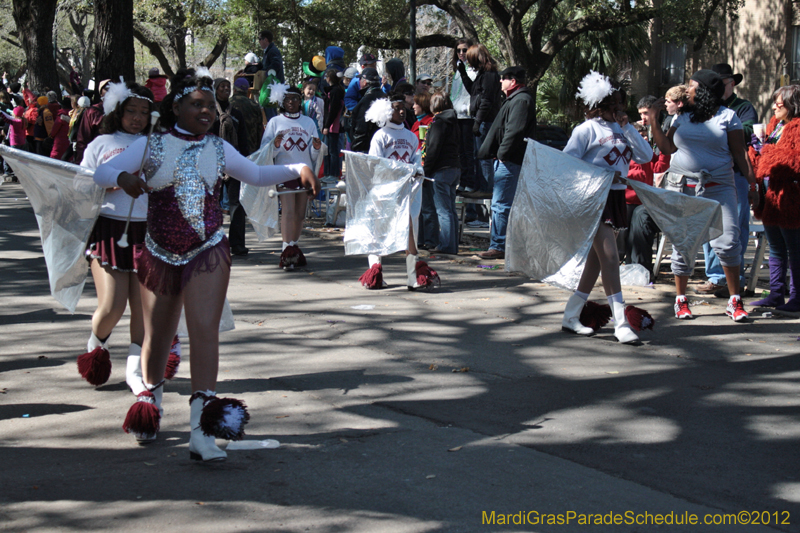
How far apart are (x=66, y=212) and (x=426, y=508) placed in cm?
297

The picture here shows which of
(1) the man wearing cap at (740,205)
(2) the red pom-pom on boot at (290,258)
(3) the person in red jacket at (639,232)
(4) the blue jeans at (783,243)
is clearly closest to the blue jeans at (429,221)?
(2) the red pom-pom on boot at (290,258)

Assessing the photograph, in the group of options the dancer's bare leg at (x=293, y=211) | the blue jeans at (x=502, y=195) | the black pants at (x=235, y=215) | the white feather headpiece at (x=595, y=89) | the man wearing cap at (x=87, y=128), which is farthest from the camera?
the black pants at (x=235, y=215)

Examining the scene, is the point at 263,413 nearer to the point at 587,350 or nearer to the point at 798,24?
the point at 587,350

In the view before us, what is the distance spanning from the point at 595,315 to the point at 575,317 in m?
0.16

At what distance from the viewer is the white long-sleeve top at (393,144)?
8.88m

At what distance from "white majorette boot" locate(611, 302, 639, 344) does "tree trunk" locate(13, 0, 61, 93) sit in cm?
2018

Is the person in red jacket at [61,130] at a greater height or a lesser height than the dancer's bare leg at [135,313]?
greater

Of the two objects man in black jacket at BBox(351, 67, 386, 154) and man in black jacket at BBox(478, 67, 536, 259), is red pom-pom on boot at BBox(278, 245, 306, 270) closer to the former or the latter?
man in black jacket at BBox(478, 67, 536, 259)

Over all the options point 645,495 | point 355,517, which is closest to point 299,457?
point 355,517

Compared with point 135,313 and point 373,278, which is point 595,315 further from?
point 135,313

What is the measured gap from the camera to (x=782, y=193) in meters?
7.45

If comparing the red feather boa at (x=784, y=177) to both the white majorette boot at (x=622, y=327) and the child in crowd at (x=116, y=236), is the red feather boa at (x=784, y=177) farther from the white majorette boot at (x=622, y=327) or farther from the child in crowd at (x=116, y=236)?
the child in crowd at (x=116, y=236)

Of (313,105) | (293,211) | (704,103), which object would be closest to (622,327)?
(704,103)

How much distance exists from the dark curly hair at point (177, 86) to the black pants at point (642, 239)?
599 cm
